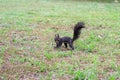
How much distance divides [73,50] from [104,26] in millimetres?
4576

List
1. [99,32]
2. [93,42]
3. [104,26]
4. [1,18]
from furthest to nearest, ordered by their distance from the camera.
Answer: [1,18]
[104,26]
[99,32]
[93,42]

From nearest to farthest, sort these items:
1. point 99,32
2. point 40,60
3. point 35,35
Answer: point 40,60 → point 35,35 → point 99,32

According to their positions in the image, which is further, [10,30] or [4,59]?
[10,30]

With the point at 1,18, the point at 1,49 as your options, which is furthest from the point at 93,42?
the point at 1,18

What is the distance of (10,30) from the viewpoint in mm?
10352

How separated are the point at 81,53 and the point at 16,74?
211 cm

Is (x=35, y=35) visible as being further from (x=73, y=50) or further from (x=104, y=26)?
(x=104, y=26)

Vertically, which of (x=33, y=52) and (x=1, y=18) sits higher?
(x=33, y=52)

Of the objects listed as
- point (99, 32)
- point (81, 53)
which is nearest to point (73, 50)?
point (81, 53)

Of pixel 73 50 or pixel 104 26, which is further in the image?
pixel 104 26

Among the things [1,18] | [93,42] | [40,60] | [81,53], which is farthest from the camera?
[1,18]

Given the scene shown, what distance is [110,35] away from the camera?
9.75 meters

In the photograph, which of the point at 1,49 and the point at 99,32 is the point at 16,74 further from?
the point at 99,32

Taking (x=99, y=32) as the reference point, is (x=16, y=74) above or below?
above
